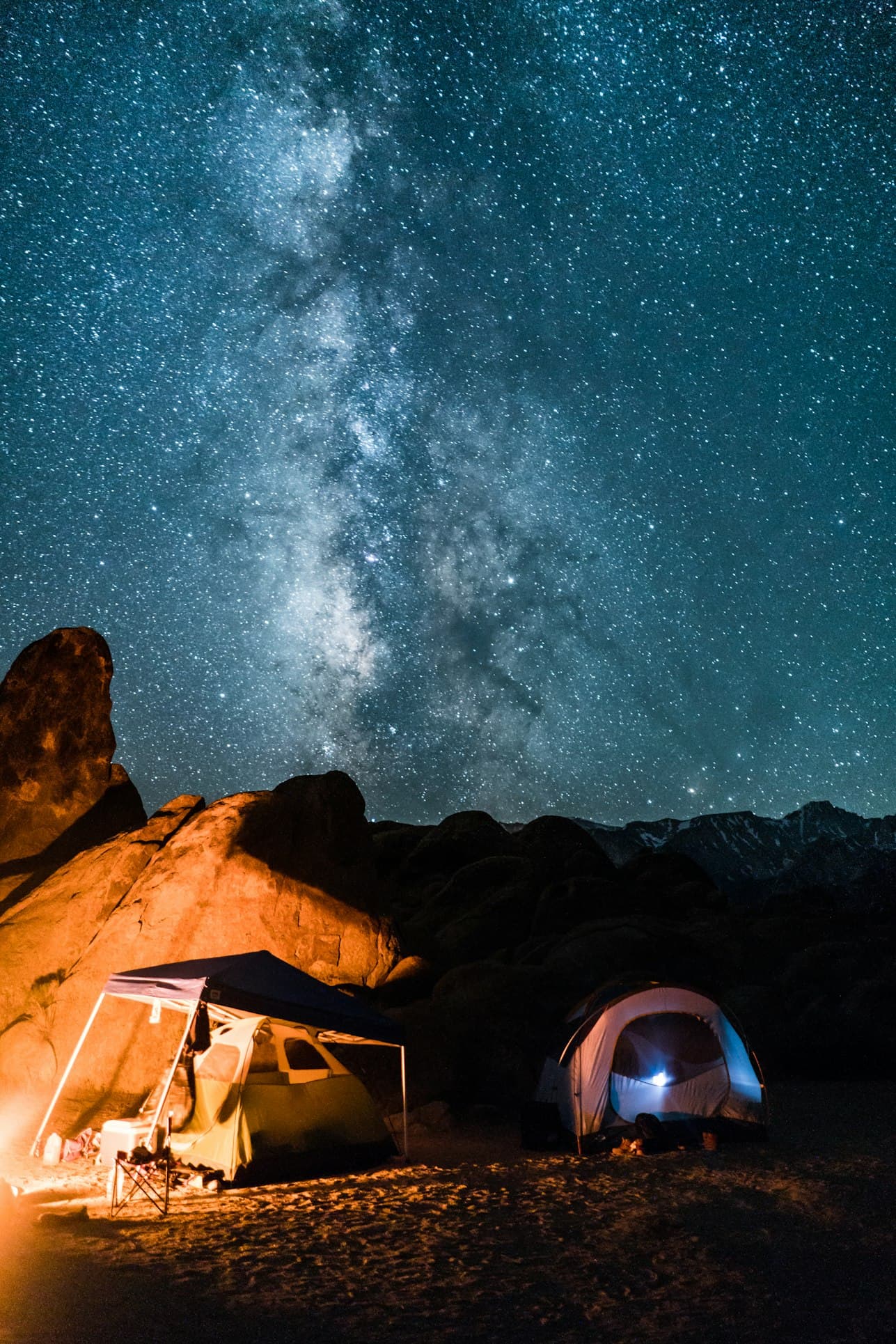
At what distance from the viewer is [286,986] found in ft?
40.3

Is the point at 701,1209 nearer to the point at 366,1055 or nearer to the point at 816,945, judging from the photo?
the point at 366,1055

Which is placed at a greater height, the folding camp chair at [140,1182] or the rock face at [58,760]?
the rock face at [58,760]

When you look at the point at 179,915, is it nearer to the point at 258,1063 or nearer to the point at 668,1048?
the point at 258,1063

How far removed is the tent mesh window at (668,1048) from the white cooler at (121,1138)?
775 centimetres

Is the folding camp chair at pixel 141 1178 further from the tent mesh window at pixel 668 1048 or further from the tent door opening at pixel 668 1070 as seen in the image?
the tent mesh window at pixel 668 1048

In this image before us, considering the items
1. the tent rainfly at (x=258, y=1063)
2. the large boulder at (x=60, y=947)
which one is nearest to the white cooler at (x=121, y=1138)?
the tent rainfly at (x=258, y=1063)

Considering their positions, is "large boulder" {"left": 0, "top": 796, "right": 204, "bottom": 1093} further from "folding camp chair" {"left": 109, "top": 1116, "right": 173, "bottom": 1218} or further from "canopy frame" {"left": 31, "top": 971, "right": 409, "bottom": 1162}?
"folding camp chair" {"left": 109, "top": 1116, "right": 173, "bottom": 1218}

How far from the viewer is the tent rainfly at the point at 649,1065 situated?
14.9 meters

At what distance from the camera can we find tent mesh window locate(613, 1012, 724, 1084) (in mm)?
15656

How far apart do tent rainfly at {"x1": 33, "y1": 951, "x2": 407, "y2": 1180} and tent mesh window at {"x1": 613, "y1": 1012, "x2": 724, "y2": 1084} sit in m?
4.56

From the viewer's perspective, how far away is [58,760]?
92.1ft

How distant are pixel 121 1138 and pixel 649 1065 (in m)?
8.81

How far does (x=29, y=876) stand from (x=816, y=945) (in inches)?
919

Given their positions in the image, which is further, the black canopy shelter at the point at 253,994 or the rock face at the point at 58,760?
the rock face at the point at 58,760
